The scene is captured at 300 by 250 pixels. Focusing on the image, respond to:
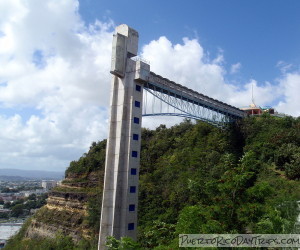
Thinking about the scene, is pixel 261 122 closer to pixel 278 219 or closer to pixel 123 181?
pixel 123 181

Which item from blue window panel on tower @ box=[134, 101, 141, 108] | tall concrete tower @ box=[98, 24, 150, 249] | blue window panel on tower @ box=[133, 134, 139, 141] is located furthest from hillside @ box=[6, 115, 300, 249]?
blue window panel on tower @ box=[134, 101, 141, 108]

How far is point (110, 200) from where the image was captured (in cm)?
1767

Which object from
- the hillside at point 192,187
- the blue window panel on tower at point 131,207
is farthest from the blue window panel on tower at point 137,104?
the blue window panel on tower at point 131,207

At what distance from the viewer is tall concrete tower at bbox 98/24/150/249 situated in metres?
17.4

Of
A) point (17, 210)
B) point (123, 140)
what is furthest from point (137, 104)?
point (17, 210)

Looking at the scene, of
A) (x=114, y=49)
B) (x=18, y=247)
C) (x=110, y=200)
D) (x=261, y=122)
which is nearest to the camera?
(x=110, y=200)

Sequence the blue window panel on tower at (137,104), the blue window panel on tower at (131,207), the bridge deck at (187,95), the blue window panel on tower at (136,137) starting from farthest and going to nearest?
the bridge deck at (187,95) → the blue window panel on tower at (137,104) → the blue window panel on tower at (136,137) → the blue window panel on tower at (131,207)

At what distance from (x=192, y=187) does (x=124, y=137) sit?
24.5 feet

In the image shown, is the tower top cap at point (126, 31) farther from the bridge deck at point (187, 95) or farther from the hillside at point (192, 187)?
the hillside at point (192, 187)

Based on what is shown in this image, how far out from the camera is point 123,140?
723 inches

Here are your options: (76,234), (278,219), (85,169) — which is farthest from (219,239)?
(85,169)

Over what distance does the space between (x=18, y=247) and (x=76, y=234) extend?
11.6 m

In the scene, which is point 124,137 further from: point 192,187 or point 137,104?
point 192,187

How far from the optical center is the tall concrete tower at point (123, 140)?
57.1ft
